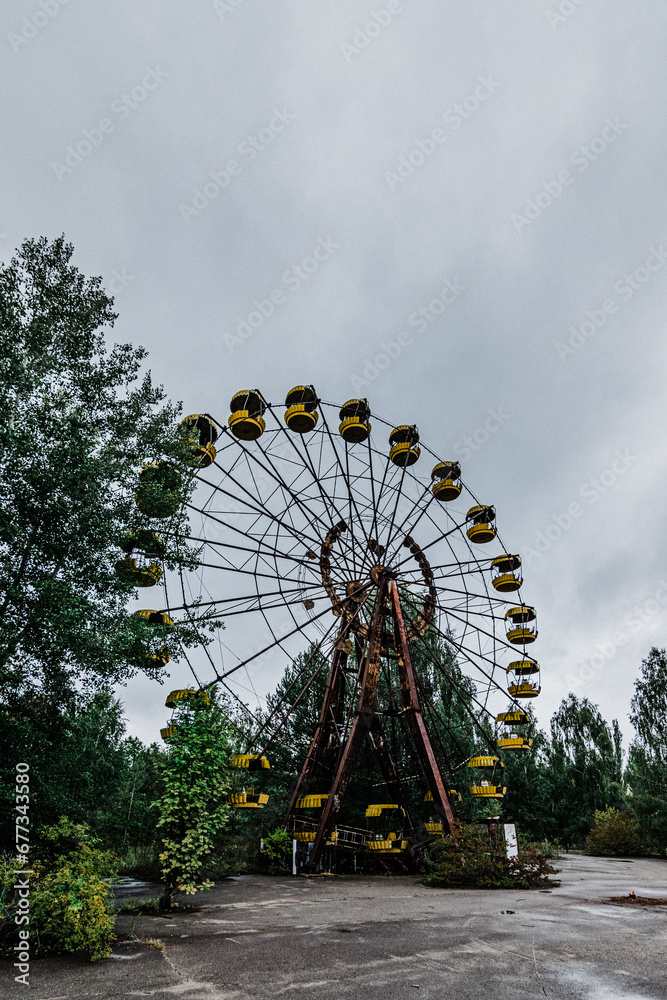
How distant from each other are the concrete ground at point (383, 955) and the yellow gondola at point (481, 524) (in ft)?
44.5

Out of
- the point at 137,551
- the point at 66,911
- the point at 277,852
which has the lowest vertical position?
the point at 277,852

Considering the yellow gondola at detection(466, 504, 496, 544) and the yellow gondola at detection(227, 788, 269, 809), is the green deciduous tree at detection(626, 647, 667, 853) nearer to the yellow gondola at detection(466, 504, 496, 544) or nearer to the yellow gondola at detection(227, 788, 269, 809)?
the yellow gondola at detection(466, 504, 496, 544)

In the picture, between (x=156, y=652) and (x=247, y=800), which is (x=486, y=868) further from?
(x=156, y=652)

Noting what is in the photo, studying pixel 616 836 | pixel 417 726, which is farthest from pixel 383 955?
pixel 616 836

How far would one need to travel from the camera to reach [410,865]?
18984 millimetres

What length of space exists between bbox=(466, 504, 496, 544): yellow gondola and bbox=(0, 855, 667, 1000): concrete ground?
1356 cm

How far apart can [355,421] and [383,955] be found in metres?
16.4

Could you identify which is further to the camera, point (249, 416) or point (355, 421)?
point (355, 421)

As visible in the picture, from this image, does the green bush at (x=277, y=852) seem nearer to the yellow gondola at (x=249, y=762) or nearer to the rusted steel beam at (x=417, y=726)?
the yellow gondola at (x=249, y=762)

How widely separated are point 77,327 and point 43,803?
389 inches

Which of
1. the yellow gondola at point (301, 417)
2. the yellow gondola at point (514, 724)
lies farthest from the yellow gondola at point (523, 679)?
the yellow gondola at point (301, 417)

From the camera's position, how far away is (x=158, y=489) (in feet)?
36.3

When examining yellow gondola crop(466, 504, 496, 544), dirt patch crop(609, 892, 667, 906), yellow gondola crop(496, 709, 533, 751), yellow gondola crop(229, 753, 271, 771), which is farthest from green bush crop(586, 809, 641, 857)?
yellow gondola crop(229, 753, 271, 771)

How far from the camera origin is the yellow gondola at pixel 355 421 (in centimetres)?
2083
